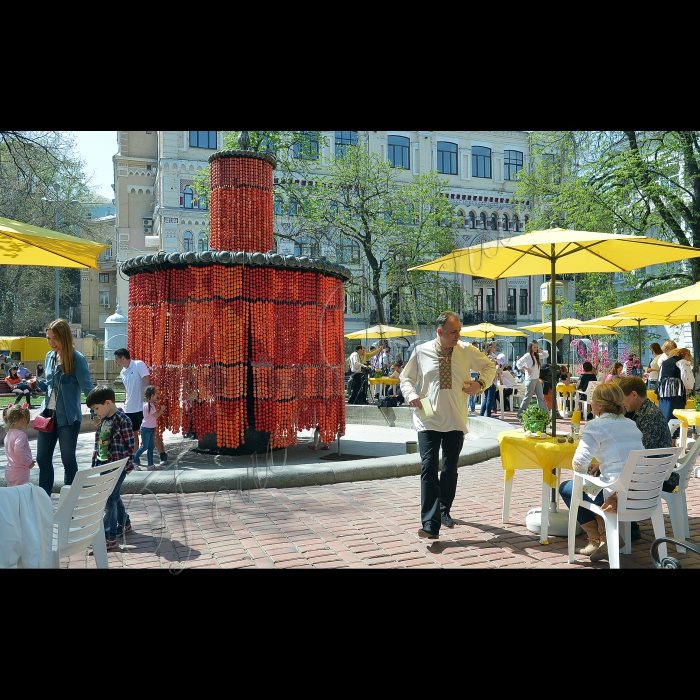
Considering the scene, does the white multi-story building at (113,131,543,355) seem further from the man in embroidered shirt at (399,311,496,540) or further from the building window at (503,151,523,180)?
the man in embroidered shirt at (399,311,496,540)

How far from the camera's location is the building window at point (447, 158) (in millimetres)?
42531

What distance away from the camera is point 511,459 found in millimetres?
6219

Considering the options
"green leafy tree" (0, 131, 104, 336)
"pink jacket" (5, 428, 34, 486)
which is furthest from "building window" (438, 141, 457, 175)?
"pink jacket" (5, 428, 34, 486)

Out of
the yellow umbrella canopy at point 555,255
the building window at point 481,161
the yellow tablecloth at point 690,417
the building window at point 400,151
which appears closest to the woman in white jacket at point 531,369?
the yellow tablecloth at point 690,417

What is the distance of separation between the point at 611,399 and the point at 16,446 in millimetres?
4650

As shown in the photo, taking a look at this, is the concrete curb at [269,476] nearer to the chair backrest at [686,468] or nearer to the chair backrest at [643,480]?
the chair backrest at [686,468]

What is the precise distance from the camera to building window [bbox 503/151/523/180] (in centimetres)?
4416

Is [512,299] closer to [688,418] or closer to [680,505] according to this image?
[688,418]

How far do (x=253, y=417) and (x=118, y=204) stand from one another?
1488 inches

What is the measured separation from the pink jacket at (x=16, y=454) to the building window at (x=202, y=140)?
112 ft

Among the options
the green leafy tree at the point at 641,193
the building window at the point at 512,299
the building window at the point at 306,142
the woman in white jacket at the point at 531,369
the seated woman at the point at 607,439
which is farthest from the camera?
the building window at the point at 512,299

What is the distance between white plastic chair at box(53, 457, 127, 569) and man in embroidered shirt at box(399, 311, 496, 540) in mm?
2549
